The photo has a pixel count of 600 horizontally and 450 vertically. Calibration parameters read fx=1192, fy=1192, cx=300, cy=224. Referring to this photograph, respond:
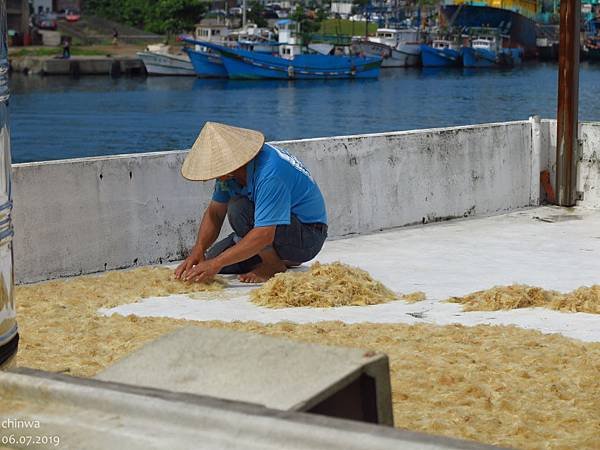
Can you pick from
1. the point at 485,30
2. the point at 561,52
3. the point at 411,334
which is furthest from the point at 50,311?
the point at 485,30

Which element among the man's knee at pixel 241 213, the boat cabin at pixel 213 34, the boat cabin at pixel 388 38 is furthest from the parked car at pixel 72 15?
the man's knee at pixel 241 213

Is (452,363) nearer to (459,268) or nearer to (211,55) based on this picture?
(459,268)

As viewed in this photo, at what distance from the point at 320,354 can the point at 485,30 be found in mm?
91113

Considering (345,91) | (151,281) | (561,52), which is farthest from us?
(345,91)

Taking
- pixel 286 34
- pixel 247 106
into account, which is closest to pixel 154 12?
pixel 286 34

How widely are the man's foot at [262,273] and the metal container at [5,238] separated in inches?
123

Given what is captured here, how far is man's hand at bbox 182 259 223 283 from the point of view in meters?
7.62

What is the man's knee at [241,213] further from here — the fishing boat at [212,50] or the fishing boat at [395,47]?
the fishing boat at [395,47]

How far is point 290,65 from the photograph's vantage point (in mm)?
71312

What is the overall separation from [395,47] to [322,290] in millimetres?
80548

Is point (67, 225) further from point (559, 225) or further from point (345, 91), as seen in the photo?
point (345, 91)

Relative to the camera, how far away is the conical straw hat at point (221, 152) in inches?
294

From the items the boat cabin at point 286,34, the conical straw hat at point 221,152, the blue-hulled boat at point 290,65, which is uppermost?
the boat cabin at point 286,34

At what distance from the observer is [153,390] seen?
373cm
